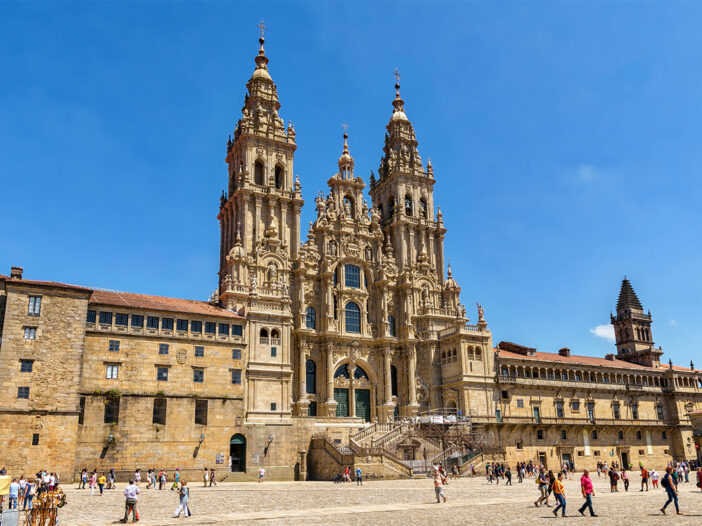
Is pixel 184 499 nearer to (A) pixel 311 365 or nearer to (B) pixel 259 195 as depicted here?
(A) pixel 311 365

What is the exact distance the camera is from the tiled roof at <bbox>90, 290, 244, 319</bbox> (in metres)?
54.2

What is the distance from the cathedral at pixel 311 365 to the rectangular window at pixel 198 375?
10 cm

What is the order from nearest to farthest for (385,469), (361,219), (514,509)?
(514,509)
(385,469)
(361,219)

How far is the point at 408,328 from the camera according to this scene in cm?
7475

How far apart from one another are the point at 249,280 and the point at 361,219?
677 inches

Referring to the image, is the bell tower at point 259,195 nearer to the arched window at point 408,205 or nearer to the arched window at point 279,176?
the arched window at point 279,176

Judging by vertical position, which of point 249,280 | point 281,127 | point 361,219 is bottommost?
point 249,280

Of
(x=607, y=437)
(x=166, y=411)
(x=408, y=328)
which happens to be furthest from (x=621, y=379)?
(x=166, y=411)

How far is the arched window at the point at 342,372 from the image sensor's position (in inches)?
2803

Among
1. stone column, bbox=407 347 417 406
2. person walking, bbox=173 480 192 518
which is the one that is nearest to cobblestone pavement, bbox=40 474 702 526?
person walking, bbox=173 480 192 518

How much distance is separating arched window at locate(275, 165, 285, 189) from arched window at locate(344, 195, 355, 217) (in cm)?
804

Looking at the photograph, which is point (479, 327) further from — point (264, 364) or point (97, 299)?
point (97, 299)

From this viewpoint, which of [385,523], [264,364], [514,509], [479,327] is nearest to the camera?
[385,523]

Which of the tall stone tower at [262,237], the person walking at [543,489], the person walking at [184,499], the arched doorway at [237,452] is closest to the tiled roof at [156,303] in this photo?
the tall stone tower at [262,237]
